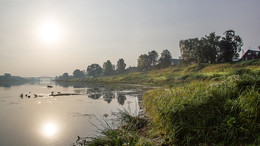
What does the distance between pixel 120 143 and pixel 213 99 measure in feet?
12.4

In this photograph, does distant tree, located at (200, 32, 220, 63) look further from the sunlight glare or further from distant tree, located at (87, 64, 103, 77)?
distant tree, located at (87, 64, 103, 77)

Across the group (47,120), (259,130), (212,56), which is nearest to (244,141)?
(259,130)

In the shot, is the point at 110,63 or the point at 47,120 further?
the point at 110,63

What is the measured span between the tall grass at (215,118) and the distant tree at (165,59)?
71816 mm

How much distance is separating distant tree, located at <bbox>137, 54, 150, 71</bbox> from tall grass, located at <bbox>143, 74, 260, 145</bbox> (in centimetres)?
7939

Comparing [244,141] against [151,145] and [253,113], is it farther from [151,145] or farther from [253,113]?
[151,145]

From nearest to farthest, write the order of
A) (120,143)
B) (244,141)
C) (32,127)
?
(244,141)
(120,143)
(32,127)

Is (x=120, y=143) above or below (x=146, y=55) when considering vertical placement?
below

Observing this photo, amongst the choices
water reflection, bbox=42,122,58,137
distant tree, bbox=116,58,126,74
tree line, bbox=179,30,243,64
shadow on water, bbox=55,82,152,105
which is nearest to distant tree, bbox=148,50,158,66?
distant tree, bbox=116,58,126,74

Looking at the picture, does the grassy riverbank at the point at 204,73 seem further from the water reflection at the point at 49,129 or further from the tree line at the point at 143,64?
the tree line at the point at 143,64

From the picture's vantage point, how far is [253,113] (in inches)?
211

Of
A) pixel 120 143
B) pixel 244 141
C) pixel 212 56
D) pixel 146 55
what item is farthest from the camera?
pixel 146 55

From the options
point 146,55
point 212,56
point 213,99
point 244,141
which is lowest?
point 244,141

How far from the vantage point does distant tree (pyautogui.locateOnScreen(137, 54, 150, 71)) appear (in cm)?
8635
